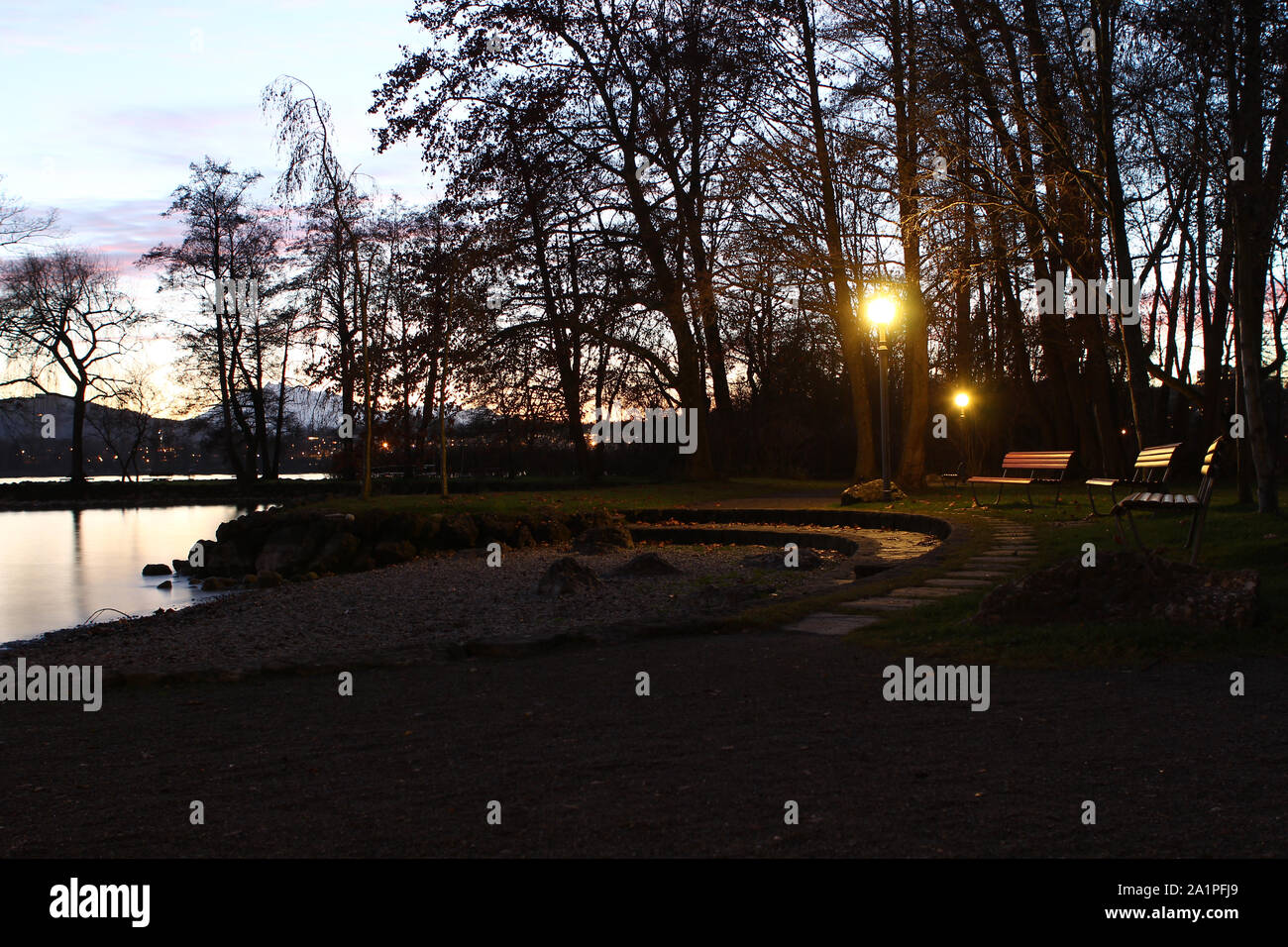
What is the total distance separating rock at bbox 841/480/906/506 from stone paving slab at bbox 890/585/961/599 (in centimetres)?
1053

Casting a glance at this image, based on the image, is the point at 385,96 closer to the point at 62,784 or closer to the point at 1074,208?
the point at 1074,208

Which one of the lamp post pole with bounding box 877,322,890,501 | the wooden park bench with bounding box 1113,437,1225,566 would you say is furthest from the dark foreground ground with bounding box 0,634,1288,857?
the lamp post pole with bounding box 877,322,890,501

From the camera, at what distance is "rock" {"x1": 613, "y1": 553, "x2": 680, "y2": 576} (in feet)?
37.3

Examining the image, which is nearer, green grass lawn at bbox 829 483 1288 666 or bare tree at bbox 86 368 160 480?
green grass lawn at bbox 829 483 1288 666

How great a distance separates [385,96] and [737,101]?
337 inches

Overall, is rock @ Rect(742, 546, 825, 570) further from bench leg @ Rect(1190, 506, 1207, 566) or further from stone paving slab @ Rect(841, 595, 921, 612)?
bench leg @ Rect(1190, 506, 1207, 566)

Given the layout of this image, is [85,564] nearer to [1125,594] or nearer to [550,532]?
[550,532]

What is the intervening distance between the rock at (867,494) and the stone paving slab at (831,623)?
11.6 m

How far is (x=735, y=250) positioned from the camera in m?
20.6

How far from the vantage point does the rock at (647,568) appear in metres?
11.4

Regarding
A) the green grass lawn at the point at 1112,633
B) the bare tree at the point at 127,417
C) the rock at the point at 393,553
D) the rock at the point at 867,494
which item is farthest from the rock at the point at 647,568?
the bare tree at the point at 127,417

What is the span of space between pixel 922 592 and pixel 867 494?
1106cm

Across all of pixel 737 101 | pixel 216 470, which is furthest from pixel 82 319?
pixel 737 101
